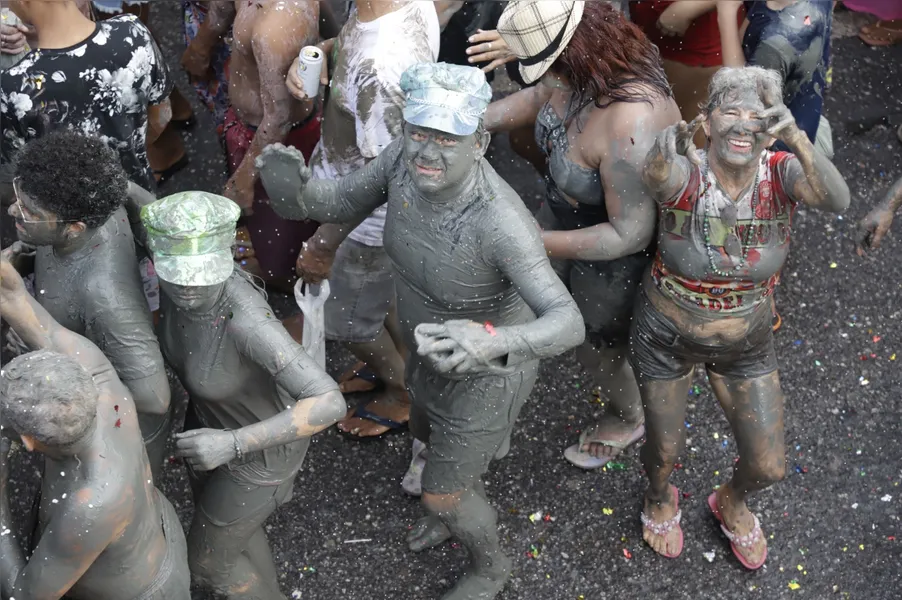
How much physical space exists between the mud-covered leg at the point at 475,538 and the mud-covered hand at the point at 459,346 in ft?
3.34

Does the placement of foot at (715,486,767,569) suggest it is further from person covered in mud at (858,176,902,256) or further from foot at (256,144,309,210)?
foot at (256,144,309,210)

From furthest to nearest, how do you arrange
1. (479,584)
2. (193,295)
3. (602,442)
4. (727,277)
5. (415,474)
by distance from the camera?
1. (602,442)
2. (415,474)
3. (479,584)
4. (727,277)
5. (193,295)

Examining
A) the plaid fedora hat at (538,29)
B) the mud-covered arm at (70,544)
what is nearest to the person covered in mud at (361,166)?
the plaid fedora hat at (538,29)

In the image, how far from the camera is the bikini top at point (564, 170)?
361 centimetres

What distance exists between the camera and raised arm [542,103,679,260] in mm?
3451

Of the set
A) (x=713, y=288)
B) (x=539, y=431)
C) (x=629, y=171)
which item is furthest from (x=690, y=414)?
(x=629, y=171)

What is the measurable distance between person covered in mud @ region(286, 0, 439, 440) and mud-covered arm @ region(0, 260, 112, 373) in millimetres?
1170

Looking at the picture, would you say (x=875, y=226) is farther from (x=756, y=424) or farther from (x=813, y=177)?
(x=756, y=424)

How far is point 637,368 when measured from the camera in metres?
3.90

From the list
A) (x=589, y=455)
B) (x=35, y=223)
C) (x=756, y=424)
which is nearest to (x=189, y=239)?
(x=35, y=223)

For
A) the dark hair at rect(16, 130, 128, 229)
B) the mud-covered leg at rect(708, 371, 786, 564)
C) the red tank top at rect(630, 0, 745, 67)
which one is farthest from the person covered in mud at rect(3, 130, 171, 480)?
the red tank top at rect(630, 0, 745, 67)

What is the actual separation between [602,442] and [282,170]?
1941 millimetres

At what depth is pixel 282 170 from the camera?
327cm

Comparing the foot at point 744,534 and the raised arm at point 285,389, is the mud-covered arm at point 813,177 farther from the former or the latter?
the raised arm at point 285,389
